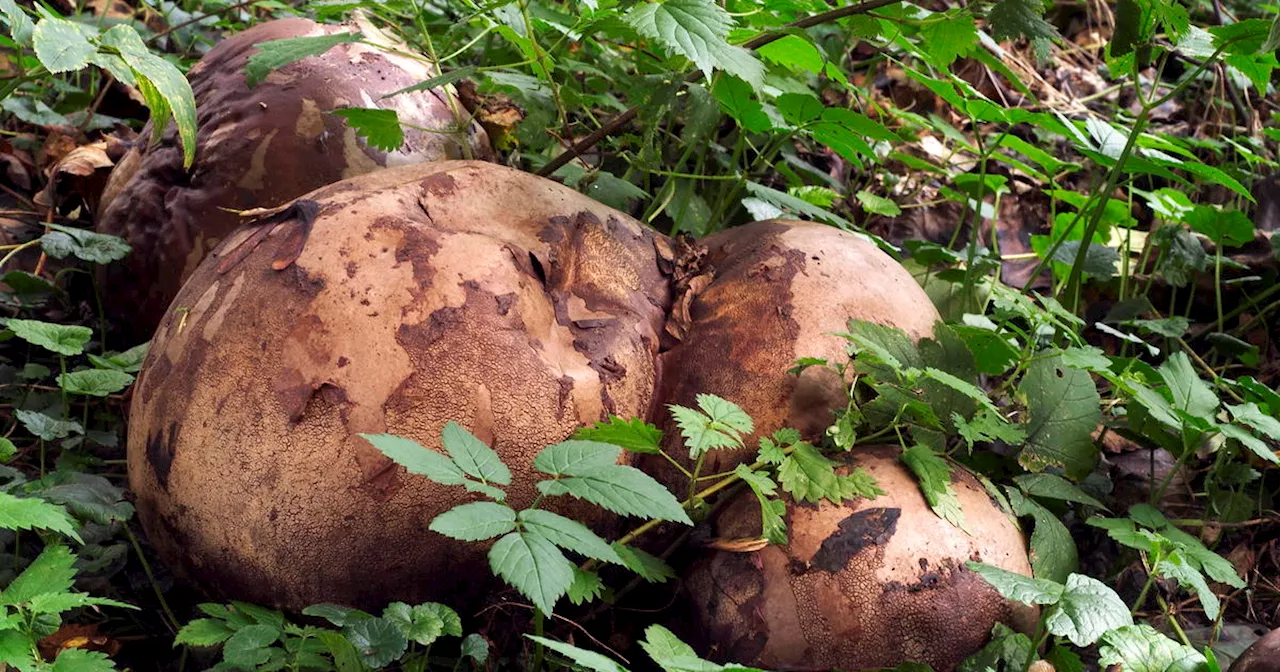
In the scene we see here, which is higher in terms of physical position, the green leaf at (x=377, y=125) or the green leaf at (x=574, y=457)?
the green leaf at (x=377, y=125)

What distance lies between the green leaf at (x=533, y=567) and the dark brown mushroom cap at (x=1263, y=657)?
133cm

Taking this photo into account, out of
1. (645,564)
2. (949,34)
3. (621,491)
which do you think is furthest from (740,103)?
(621,491)

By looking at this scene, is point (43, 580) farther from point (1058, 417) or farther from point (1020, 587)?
point (1058, 417)

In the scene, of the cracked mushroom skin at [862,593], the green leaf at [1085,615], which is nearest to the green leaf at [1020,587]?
the green leaf at [1085,615]

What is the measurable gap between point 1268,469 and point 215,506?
273cm

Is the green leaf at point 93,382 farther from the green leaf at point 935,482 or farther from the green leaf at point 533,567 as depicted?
the green leaf at point 935,482

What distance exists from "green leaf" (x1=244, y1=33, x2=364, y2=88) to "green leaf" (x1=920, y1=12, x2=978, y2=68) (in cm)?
136

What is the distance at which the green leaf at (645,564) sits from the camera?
1925 millimetres

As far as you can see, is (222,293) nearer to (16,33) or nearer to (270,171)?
(16,33)

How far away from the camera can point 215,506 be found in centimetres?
197

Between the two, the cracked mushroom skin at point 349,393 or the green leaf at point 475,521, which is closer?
the green leaf at point 475,521

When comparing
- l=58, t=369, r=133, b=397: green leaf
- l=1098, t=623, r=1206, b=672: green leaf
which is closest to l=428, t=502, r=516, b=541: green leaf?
l=1098, t=623, r=1206, b=672: green leaf

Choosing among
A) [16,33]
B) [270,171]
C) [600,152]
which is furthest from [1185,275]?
[16,33]

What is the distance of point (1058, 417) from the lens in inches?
91.3
